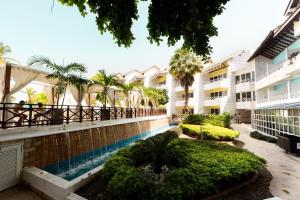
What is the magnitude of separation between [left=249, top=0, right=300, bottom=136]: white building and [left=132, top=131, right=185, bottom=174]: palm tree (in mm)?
10829

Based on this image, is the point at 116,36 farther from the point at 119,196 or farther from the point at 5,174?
the point at 5,174

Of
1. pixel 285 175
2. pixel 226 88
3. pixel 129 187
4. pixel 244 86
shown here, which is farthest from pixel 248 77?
pixel 129 187

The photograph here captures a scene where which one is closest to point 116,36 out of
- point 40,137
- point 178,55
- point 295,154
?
point 40,137

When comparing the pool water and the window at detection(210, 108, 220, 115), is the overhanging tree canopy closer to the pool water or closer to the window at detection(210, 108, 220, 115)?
the pool water

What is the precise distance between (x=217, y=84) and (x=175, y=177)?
98.9 ft

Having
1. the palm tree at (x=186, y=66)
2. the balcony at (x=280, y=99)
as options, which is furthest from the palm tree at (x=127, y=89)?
the balcony at (x=280, y=99)

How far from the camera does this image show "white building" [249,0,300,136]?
14867 millimetres

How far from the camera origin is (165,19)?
4.52 meters

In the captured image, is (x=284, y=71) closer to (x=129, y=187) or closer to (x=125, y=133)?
(x=125, y=133)

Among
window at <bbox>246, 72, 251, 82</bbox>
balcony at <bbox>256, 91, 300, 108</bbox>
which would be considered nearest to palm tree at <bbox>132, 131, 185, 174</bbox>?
balcony at <bbox>256, 91, 300, 108</bbox>

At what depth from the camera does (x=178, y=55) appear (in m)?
29.0

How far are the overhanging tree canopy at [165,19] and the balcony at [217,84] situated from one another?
93.7ft

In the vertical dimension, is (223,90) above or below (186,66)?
below

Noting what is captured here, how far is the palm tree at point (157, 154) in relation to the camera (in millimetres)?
6332
